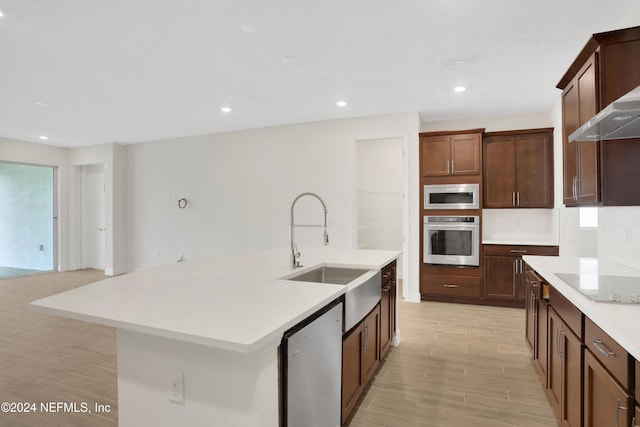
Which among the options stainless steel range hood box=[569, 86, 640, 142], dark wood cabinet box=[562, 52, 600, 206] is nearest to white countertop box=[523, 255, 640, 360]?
dark wood cabinet box=[562, 52, 600, 206]

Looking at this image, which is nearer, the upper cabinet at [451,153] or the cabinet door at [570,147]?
the cabinet door at [570,147]

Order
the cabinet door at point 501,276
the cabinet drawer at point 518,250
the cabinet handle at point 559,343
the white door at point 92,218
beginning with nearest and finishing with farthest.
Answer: the cabinet handle at point 559,343 → the cabinet drawer at point 518,250 → the cabinet door at point 501,276 → the white door at point 92,218

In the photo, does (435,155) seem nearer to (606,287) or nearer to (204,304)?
(606,287)

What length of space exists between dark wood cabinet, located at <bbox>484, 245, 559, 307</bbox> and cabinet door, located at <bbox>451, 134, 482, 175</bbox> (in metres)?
1.08

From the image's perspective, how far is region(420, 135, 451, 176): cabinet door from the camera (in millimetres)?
4957

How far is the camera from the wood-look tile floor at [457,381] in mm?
2213

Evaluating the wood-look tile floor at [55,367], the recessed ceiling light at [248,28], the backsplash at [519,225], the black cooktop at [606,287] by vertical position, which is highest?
the recessed ceiling light at [248,28]

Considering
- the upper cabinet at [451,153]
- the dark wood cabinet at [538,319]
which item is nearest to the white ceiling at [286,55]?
the upper cabinet at [451,153]

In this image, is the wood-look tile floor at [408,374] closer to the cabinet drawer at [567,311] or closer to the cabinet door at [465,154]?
the cabinet drawer at [567,311]

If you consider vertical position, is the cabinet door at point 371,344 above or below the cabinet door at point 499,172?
below

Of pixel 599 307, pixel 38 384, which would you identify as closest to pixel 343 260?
pixel 599 307

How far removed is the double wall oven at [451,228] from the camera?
15.9 feet

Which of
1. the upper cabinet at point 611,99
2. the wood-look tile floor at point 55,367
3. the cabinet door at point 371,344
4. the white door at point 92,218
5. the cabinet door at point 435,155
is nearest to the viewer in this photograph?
the upper cabinet at point 611,99

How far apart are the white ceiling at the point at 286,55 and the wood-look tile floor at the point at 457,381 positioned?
2713 millimetres
